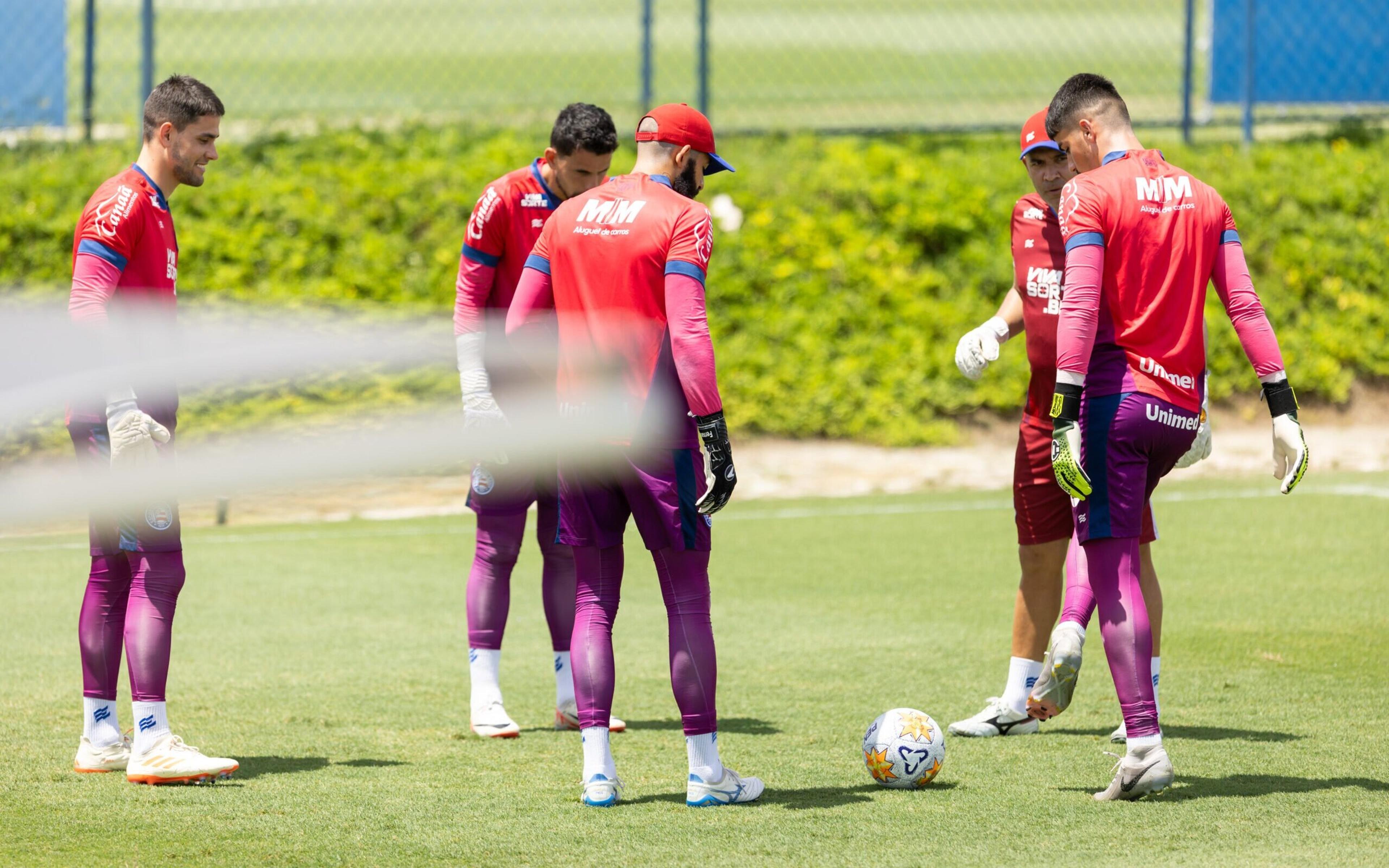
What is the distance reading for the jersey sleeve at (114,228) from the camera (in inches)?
204

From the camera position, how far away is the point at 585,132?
605 centimetres

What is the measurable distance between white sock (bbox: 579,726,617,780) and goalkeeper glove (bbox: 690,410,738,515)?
800 mm

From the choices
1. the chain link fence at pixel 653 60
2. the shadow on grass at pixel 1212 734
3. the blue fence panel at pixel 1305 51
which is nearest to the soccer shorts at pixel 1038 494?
the shadow on grass at pixel 1212 734

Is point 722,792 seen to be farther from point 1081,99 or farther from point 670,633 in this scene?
point 1081,99

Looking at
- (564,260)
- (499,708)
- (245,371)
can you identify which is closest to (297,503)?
(499,708)

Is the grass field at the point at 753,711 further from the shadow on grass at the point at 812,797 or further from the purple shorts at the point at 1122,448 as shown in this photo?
the purple shorts at the point at 1122,448

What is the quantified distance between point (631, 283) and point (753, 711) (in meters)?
2.17

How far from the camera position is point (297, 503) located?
1285 cm

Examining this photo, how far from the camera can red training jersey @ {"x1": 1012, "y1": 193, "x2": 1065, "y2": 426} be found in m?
6.08

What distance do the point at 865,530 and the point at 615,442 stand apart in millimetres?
6266

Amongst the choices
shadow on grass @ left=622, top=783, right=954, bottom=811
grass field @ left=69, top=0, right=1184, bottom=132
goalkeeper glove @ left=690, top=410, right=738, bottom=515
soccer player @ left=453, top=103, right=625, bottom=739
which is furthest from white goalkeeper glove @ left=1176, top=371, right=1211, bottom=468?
grass field @ left=69, top=0, right=1184, bottom=132

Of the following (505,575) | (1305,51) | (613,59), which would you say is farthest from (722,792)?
(1305,51)

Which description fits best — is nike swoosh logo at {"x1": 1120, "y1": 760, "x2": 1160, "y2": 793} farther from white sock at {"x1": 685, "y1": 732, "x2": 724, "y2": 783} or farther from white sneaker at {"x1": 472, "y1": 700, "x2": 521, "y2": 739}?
white sneaker at {"x1": 472, "y1": 700, "x2": 521, "y2": 739}

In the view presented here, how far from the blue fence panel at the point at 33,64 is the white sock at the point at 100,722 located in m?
11.3
